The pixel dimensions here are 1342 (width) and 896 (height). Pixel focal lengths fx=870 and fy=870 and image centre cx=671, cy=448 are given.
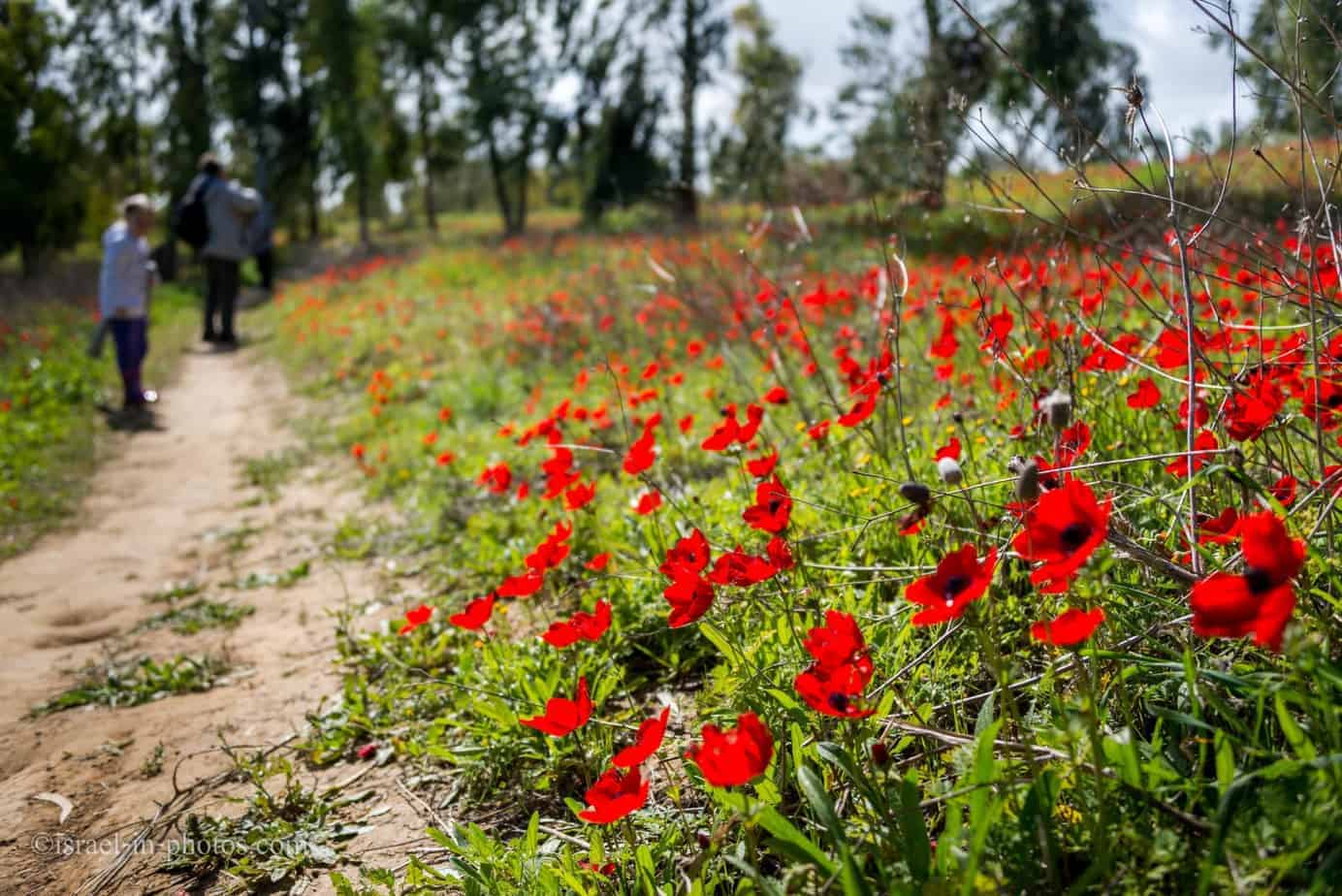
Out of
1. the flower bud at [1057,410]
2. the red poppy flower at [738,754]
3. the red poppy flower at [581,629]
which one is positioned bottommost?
the red poppy flower at [581,629]

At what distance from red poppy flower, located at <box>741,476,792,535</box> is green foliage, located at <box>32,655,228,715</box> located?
2086 millimetres

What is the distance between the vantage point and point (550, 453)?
4406mm

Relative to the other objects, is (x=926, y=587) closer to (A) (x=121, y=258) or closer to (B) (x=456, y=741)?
(B) (x=456, y=741)

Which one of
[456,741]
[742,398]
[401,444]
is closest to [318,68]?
[401,444]

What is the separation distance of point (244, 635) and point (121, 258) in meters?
5.42

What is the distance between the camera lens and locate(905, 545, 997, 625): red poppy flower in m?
1.20

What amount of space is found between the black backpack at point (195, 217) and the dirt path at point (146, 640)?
16.2 feet

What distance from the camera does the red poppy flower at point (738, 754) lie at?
3.89 feet

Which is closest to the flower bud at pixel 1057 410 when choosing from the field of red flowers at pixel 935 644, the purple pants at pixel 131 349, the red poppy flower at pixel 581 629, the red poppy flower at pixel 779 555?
the field of red flowers at pixel 935 644

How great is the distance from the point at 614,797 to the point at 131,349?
7790mm

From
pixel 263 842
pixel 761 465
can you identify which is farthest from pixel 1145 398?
Result: pixel 263 842

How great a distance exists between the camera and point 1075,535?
1.18 meters

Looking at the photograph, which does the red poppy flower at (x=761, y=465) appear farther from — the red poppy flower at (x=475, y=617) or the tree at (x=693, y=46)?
the tree at (x=693, y=46)

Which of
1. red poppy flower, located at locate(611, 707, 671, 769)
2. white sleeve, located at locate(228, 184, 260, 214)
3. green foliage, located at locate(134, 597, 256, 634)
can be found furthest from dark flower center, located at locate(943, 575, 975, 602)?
white sleeve, located at locate(228, 184, 260, 214)
